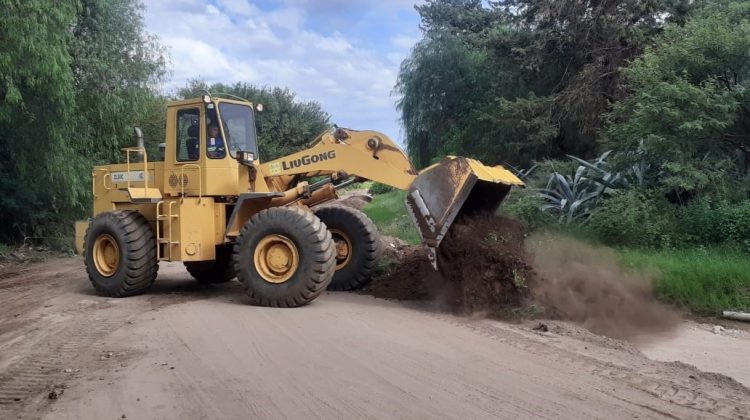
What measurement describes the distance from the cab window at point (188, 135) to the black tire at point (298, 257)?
65.4 inches

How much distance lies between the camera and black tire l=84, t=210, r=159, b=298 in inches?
392

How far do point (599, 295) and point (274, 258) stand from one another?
460 centimetres

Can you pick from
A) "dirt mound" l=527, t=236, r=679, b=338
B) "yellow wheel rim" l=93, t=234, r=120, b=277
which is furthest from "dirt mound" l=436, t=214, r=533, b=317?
"yellow wheel rim" l=93, t=234, r=120, b=277

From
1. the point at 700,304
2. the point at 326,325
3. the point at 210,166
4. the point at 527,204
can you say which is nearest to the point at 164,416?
the point at 326,325

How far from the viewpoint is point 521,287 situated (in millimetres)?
8484

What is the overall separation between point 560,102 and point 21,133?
14970mm

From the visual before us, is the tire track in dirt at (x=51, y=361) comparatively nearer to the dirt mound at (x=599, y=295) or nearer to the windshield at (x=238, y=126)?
the windshield at (x=238, y=126)

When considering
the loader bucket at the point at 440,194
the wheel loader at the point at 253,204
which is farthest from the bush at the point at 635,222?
the loader bucket at the point at 440,194

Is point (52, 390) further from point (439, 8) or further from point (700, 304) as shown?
point (439, 8)

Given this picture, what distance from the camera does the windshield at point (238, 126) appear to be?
10039 mm

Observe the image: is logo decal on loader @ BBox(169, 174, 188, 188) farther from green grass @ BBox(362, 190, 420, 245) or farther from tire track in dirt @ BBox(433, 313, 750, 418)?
tire track in dirt @ BBox(433, 313, 750, 418)

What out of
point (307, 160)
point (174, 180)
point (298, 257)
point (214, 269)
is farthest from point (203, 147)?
point (214, 269)

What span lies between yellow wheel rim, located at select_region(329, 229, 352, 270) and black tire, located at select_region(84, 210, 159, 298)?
115 inches

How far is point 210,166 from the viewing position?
32.5ft
